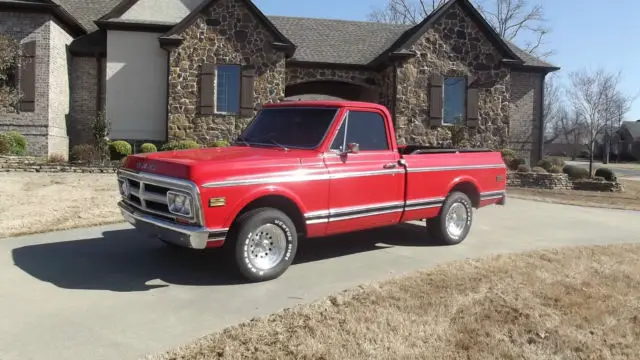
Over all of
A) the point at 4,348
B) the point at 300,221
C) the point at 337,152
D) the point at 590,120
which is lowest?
the point at 4,348

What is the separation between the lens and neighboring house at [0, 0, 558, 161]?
17.9 metres

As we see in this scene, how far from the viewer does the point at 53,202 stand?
968cm

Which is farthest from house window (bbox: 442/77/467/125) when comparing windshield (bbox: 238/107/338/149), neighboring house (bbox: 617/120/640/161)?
neighboring house (bbox: 617/120/640/161)

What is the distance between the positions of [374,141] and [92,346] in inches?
154

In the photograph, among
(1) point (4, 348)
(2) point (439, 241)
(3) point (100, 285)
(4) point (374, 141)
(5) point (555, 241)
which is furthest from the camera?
(5) point (555, 241)

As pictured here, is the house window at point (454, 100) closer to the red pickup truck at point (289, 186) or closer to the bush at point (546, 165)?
the bush at point (546, 165)

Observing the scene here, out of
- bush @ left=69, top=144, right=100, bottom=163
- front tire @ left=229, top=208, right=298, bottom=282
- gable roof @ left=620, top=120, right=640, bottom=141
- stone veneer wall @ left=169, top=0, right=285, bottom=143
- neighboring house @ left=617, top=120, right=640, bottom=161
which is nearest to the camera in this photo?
front tire @ left=229, top=208, right=298, bottom=282

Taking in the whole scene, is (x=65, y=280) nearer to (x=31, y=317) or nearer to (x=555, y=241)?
(x=31, y=317)

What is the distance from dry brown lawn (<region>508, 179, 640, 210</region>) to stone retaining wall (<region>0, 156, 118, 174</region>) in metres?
11.8

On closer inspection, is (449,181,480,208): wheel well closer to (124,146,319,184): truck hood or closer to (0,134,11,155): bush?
(124,146,319,184): truck hood

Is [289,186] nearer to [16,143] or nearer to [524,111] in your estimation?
[16,143]

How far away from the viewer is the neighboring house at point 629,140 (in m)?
64.9

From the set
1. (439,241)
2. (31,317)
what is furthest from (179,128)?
(31,317)

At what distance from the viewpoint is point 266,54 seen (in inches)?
730
